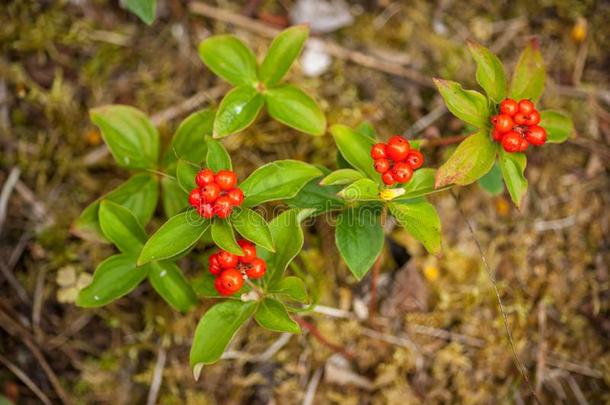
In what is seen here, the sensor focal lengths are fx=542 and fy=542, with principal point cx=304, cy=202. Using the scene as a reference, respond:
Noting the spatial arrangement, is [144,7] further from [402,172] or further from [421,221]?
[421,221]

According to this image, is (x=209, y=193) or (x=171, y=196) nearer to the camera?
(x=209, y=193)

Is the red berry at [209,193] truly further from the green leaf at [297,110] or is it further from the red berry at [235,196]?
the green leaf at [297,110]

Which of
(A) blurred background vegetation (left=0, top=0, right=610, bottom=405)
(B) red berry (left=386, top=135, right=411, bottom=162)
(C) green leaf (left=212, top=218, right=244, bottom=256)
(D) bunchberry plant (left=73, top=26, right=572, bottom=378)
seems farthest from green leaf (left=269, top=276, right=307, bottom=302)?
(A) blurred background vegetation (left=0, top=0, right=610, bottom=405)

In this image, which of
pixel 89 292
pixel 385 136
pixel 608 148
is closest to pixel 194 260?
pixel 89 292

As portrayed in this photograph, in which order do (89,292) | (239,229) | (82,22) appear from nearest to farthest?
(239,229), (89,292), (82,22)

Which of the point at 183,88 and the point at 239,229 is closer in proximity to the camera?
the point at 239,229

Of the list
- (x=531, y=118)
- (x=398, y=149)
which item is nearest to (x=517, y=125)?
(x=531, y=118)

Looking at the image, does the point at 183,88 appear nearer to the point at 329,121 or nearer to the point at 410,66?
the point at 329,121
